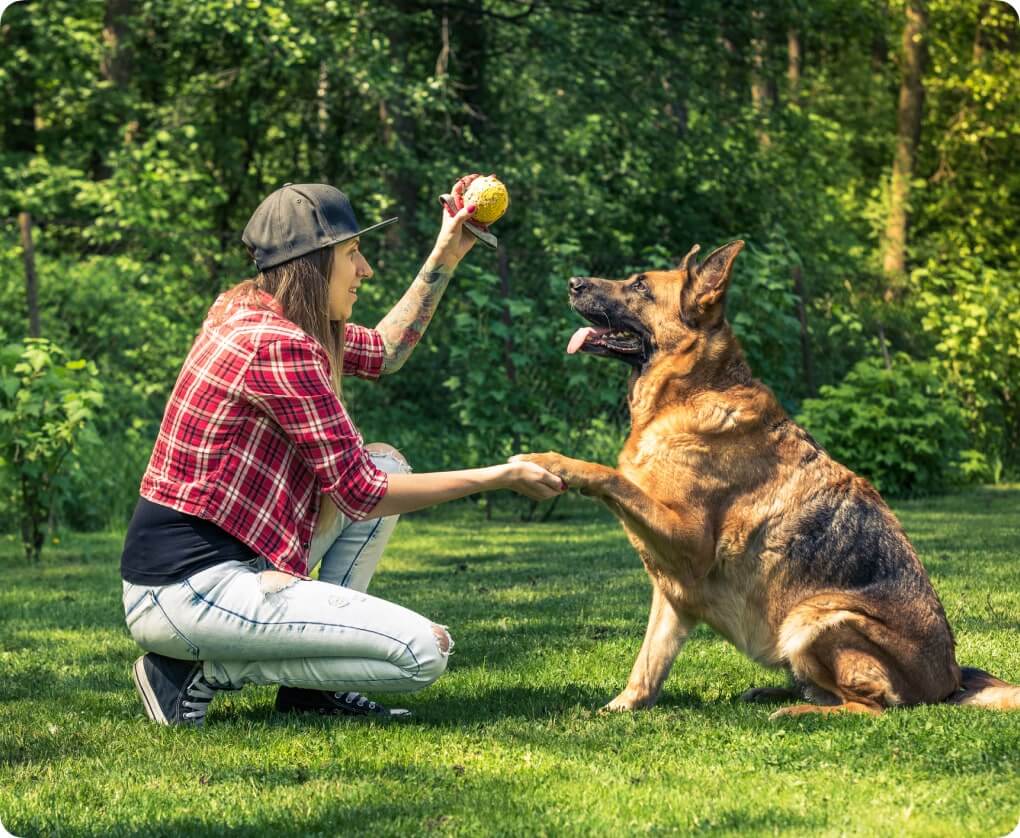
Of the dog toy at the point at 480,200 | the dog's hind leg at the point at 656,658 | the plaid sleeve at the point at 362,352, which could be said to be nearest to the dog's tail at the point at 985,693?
the dog's hind leg at the point at 656,658

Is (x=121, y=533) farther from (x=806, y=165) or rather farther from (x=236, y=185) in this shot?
(x=806, y=165)

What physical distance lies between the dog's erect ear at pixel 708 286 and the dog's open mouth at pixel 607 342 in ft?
0.92

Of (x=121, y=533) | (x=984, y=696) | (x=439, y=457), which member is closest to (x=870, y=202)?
(x=439, y=457)

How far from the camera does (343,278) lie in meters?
4.75

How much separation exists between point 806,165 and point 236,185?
10.3 meters

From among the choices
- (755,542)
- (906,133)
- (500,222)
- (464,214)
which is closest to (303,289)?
(464,214)

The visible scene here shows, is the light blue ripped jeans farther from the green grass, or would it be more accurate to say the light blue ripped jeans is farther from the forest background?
the forest background

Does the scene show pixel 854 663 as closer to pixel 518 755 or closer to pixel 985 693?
pixel 985 693

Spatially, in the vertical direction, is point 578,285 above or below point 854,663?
above

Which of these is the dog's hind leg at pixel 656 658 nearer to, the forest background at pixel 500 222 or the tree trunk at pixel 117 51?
the forest background at pixel 500 222

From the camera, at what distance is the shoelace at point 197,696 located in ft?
15.8

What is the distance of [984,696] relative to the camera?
4.88m

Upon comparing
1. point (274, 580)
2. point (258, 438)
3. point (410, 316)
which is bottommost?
point (274, 580)

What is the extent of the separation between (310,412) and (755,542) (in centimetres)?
188
